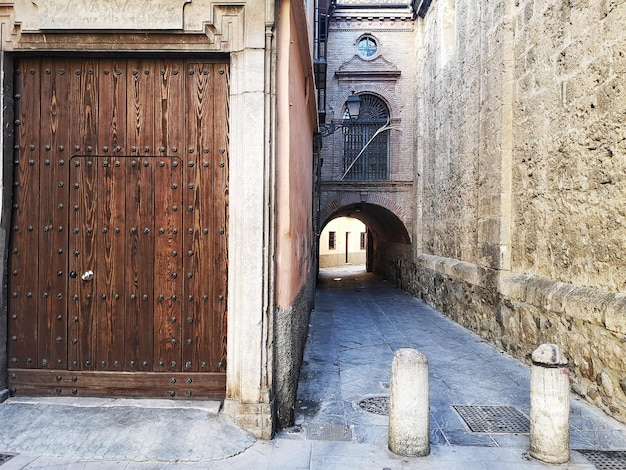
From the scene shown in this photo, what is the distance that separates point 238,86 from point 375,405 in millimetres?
3275

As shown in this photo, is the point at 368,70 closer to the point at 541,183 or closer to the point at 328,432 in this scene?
the point at 541,183

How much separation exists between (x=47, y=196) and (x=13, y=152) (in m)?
0.46

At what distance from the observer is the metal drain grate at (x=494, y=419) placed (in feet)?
13.7

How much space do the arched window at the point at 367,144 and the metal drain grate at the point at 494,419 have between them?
12238 mm

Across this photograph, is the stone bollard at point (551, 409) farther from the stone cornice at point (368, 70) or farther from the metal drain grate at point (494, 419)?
the stone cornice at point (368, 70)

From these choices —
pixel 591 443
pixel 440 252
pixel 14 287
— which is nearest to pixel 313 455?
pixel 591 443

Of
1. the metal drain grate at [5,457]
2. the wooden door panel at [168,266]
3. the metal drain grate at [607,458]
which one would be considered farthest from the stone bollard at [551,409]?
the metal drain grate at [5,457]

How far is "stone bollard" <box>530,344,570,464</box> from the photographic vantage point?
11.6 feet

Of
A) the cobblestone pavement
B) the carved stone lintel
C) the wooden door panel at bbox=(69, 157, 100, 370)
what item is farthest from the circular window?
the wooden door panel at bbox=(69, 157, 100, 370)

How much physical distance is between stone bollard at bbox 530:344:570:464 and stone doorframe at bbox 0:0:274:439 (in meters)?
2.05

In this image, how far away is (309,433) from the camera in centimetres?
387

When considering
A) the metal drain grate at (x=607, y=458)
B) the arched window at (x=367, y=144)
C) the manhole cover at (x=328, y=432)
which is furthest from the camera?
the arched window at (x=367, y=144)

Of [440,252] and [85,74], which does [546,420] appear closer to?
[85,74]

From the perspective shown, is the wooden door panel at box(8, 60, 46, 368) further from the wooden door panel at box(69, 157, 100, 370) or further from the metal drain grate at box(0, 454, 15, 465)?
the metal drain grate at box(0, 454, 15, 465)
